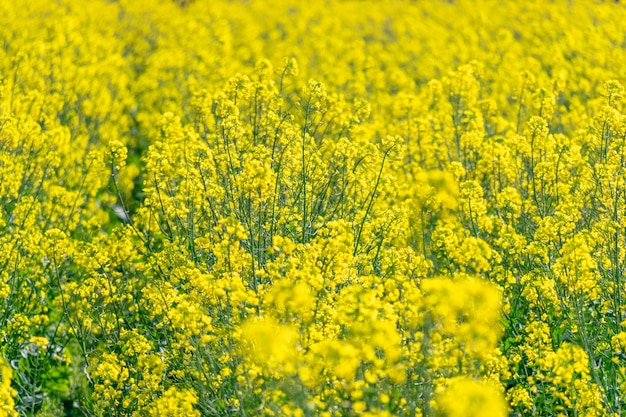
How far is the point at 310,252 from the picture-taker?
4.43 metres

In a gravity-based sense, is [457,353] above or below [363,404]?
above

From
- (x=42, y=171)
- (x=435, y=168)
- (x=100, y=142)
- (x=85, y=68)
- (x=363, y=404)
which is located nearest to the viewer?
(x=363, y=404)

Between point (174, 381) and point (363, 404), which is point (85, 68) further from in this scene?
point (363, 404)

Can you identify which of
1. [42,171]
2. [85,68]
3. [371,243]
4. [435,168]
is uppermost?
[85,68]

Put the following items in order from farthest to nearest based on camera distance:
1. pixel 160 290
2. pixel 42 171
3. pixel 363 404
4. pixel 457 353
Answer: pixel 42 171
pixel 160 290
pixel 457 353
pixel 363 404

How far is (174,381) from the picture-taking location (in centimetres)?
491

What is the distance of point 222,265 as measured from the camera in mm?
4809

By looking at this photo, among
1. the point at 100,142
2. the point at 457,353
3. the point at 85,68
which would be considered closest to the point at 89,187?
the point at 100,142

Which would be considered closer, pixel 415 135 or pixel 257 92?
pixel 257 92

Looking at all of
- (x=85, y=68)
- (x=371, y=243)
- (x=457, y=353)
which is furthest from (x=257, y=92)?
(x=85, y=68)

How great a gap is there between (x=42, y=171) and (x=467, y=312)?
4545 millimetres

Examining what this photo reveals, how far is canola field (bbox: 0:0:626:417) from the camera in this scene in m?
3.84

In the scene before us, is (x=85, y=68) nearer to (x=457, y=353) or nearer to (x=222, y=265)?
(x=222, y=265)

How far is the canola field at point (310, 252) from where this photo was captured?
3.84 meters
